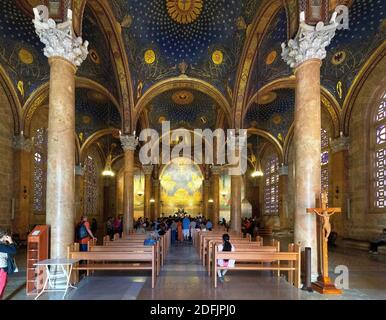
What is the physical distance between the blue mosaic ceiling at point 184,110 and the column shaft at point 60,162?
14.3 metres

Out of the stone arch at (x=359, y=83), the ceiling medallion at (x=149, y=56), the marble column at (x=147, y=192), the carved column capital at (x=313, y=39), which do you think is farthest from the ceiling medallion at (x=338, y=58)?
the marble column at (x=147, y=192)

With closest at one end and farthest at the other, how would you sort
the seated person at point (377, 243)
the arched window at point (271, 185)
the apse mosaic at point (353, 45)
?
the apse mosaic at point (353, 45), the seated person at point (377, 243), the arched window at point (271, 185)

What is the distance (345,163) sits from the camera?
55.9 ft

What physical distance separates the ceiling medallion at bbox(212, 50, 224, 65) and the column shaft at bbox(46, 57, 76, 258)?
10.1 meters

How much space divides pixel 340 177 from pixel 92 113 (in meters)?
16.0

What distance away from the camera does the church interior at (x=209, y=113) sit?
305 inches

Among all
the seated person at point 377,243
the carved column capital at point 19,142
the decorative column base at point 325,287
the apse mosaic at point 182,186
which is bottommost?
the seated person at point 377,243

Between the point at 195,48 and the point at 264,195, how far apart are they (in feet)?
56.6

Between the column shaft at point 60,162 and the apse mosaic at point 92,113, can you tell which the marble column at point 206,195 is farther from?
the column shaft at point 60,162

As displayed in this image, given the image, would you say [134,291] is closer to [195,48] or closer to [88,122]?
[195,48]

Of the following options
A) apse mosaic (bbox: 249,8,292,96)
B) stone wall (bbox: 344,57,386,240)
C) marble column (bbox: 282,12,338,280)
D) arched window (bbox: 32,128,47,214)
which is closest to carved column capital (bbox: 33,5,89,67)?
marble column (bbox: 282,12,338,280)

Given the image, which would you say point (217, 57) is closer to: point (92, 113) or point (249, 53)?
point (249, 53)

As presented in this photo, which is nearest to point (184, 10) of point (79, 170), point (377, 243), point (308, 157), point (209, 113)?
point (209, 113)
